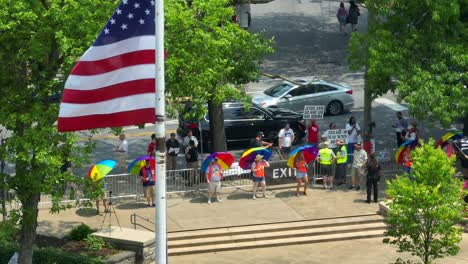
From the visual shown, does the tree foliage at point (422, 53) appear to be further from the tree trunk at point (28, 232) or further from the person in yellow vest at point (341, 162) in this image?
the tree trunk at point (28, 232)

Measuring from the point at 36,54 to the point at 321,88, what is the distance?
19.9 metres

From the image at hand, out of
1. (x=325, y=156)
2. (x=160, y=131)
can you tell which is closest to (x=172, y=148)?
(x=325, y=156)

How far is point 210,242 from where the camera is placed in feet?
78.5

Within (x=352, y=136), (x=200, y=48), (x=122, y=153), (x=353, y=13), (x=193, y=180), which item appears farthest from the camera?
(x=353, y=13)

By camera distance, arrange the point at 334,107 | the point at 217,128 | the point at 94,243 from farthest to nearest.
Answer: the point at 334,107 → the point at 217,128 → the point at 94,243

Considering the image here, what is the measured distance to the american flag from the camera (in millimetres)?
12625

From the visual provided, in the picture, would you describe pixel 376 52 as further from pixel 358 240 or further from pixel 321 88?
pixel 321 88

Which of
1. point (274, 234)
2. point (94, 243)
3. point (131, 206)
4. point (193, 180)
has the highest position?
point (193, 180)

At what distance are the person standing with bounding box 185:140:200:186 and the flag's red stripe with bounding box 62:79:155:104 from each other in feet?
47.8

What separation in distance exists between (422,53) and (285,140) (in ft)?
17.2

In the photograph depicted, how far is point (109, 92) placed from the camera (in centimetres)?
1280

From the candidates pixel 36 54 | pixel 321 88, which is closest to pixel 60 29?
pixel 36 54

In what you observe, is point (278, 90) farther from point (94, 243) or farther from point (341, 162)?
point (94, 243)

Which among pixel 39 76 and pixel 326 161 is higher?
pixel 39 76
